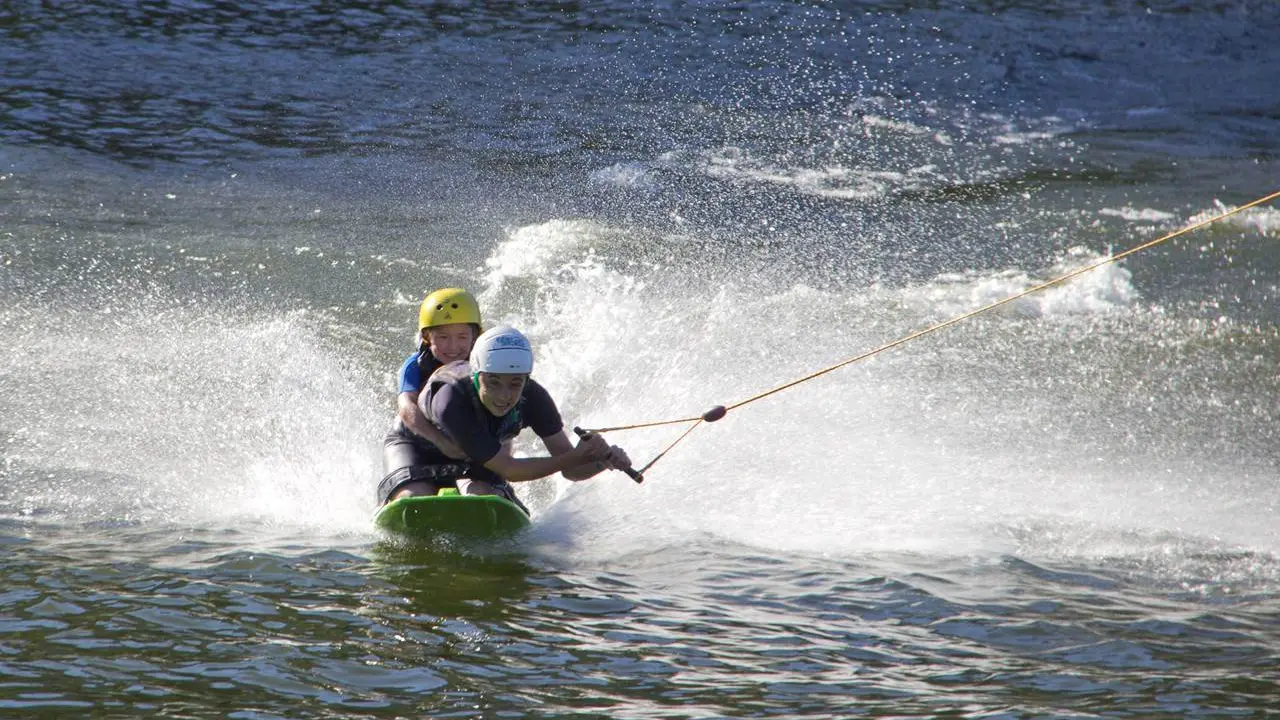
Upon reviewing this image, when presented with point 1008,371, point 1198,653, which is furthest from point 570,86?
point 1198,653

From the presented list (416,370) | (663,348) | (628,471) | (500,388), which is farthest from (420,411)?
(663,348)

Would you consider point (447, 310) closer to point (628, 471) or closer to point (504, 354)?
point (504, 354)

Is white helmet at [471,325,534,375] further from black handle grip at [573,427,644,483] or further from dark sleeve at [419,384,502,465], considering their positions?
black handle grip at [573,427,644,483]

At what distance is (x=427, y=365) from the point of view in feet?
27.8

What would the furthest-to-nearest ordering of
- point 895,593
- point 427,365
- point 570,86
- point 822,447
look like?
point 570,86 < point 822,447 < point 427,365 < point 895,593

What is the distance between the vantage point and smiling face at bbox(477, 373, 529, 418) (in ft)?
23.6

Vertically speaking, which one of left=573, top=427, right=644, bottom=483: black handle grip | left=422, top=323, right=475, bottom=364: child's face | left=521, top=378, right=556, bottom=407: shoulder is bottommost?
left=573, top=427, right=644, bottom=483: black handle grip

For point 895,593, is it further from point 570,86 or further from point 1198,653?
point 570,86

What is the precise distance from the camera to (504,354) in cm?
713

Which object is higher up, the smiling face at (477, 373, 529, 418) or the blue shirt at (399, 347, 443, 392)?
the blue shirt at (399, 347, 443, 392)

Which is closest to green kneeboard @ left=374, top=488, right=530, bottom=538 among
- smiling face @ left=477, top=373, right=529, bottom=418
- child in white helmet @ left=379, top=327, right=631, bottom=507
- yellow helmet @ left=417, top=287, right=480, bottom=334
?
child in white helmet @ left=379, top=327, right=631, bottom=507

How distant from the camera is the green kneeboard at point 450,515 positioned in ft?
24.2

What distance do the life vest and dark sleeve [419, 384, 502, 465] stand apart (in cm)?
3

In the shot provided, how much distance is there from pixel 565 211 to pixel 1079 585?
30.5 feet
